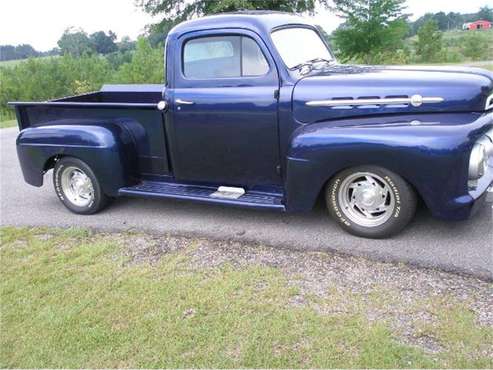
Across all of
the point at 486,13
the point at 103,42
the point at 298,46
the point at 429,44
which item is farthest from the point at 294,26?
the point at 103,42

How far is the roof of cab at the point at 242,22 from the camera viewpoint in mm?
4523

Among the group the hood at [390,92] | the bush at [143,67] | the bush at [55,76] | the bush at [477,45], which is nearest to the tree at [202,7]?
the bush at [143,67]

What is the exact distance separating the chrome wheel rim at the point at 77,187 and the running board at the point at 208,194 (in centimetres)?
51

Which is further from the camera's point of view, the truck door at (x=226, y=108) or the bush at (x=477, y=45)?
the bush at (x=477, y=45)

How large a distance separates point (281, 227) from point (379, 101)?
4.75 feet

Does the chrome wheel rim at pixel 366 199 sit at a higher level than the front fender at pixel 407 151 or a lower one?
lower

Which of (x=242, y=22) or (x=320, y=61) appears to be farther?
(x=320, y=61)

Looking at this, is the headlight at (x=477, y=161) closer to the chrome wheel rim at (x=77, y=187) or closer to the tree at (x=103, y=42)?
the chrome wheel rim at (x=77, y=187)

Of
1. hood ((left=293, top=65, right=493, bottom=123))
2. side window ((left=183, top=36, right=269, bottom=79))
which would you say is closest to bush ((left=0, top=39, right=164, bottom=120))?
side window ((left=183, top=36, right=269, bottom=79))

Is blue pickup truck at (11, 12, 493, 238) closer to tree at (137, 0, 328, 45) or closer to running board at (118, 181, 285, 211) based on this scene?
running board at (118, 181, 285, 211)

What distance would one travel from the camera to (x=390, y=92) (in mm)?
4016

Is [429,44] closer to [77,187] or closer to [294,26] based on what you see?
[294,26]

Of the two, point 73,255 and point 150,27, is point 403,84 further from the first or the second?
point 150,27

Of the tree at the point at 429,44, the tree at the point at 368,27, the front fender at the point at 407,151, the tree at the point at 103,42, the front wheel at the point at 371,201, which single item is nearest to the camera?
the front fender at the point at 407,151
